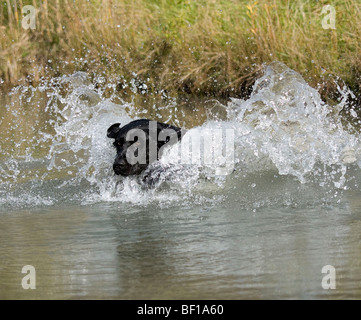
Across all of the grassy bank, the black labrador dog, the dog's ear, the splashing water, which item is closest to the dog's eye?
the black labrador dog

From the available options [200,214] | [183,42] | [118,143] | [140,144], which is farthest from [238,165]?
[183,42]

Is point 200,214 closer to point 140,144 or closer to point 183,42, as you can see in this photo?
point 140,144

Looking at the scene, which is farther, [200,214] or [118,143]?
[118,143]

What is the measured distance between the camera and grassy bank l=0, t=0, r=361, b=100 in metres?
11.8

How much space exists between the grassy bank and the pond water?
2.69 m

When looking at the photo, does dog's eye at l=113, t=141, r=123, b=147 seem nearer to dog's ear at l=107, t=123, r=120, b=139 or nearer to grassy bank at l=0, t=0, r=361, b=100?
dog's ear at l=107, t=123, r=120, b=139

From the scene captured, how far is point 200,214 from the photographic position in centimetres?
596

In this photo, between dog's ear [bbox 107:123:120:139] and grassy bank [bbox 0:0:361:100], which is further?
grassy bank [bbox 0:0:361:100]

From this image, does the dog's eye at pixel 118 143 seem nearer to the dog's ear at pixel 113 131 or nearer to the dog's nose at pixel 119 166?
the dog's ear at pixel 113 131

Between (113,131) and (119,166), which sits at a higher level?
(113,131)

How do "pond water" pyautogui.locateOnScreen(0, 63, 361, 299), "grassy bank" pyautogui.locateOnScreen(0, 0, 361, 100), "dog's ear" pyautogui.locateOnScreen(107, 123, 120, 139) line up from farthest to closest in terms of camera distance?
"grassy bank" pyautogui.locateOnScreen(0, 0, 361, 100), "dog's ear" pyautogui.locateOnScreen(107, 123, 120, 139), "pond water" pyautogui.locateOnScreen(0, 63, 361, 299)

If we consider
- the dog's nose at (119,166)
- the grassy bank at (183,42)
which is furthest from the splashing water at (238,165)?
the grassy bank at (183,42)

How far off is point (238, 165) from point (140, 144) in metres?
1.14
